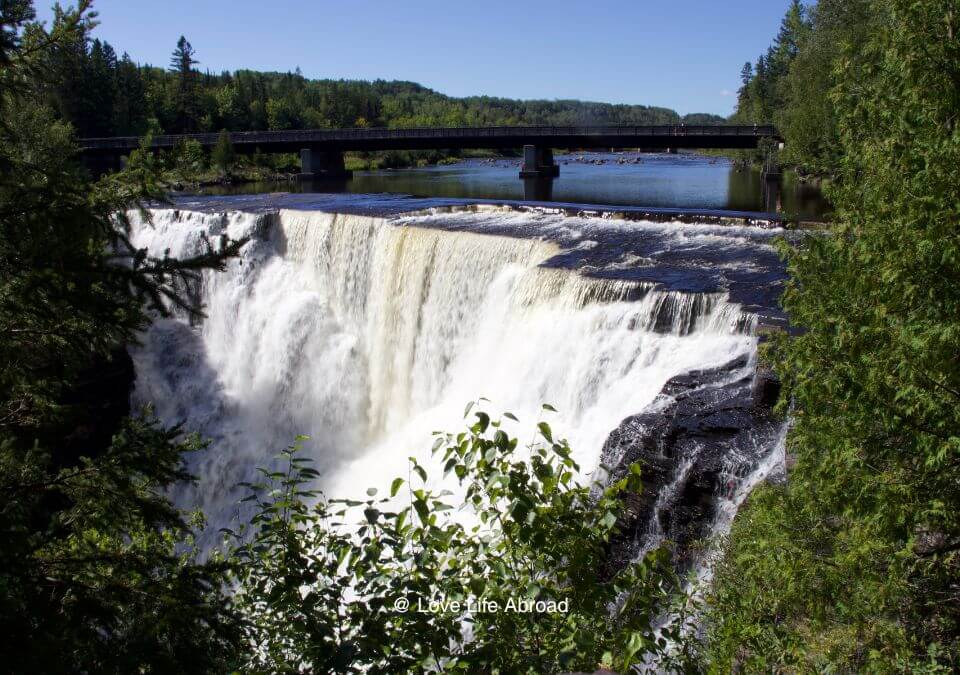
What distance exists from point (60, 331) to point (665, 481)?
23.5ft

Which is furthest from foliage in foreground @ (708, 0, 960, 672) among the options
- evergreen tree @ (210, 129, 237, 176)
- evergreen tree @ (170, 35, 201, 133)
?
evergreen tree @ (170, 35, 201, 133)

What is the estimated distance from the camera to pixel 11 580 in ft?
13.2

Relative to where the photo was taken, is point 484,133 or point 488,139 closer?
point 488,139

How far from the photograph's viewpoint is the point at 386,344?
742 inches

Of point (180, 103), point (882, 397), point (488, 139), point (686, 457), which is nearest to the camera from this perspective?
point (882, 397)

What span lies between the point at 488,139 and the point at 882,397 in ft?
158

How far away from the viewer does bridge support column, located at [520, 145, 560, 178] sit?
5188 cm

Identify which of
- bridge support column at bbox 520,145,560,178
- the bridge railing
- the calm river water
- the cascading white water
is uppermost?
the bridge railing

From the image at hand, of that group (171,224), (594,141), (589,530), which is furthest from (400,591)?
(594,141)

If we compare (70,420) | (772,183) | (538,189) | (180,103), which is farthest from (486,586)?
(180,103)

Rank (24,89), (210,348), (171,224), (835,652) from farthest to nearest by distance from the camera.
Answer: (171,224) → (210,348) → (835,652) → (24,89)

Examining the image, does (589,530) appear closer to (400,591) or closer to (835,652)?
(400,591)

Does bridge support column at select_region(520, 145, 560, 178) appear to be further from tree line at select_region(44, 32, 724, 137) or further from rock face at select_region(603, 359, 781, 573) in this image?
rock face at select_region(603, 359, 781, 573)

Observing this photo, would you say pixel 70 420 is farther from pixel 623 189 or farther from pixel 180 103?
pixel 180 103
